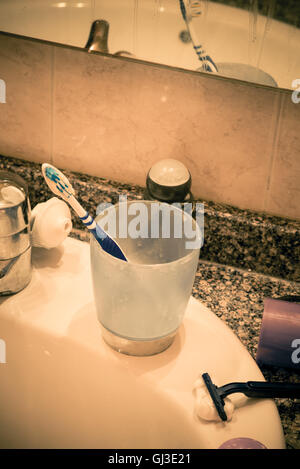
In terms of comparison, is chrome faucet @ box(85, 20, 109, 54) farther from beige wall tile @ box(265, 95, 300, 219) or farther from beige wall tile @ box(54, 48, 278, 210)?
beige wall tile @ box(265, 95, 300, 219)

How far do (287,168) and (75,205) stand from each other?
387 millimetres

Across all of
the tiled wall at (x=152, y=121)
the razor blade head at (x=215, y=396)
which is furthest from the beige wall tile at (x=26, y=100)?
the razor blade head at (x=215, y=396)

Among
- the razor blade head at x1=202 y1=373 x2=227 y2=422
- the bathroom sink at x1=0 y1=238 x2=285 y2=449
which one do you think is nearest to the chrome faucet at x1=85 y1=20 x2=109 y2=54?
the bathroom sink at x1=0 y1=238 x2=285 y2=449

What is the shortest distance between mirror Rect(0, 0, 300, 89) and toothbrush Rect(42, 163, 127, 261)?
28cm

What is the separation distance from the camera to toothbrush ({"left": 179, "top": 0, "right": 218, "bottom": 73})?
600 millimetres

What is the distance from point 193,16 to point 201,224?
326 mm

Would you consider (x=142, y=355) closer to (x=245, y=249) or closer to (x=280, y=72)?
(x=245, y=249)

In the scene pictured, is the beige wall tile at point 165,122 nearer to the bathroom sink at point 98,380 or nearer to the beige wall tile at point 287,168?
the beige wall tile at point 287,168

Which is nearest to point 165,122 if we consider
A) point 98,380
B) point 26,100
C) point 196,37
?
point 196,37

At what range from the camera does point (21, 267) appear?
0.62 m

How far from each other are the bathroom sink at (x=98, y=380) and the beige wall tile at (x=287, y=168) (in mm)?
241

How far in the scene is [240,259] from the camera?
77 centimetres

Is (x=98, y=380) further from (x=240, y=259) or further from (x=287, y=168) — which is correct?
(x=287, y=168)

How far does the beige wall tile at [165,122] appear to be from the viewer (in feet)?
2.29
